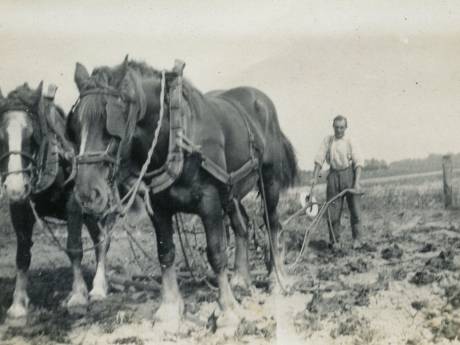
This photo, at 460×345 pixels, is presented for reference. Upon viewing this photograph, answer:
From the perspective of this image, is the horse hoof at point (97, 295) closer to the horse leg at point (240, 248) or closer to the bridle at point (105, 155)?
the horse leg at point (240, 248)

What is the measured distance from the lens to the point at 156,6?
3.82 metres

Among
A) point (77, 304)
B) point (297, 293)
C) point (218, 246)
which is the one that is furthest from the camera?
point (297, 293)

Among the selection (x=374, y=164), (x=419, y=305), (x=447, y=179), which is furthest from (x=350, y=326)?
(x=447, y=179)

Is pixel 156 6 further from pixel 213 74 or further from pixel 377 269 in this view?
pixel 377 269

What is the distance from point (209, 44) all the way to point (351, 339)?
2.15 m

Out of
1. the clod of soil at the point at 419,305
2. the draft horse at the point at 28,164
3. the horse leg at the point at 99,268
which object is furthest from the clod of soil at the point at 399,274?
the draft horse at the point at 28,164

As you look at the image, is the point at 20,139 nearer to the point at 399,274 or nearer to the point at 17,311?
the point at 17,311

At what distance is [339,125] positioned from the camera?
14.0 ft

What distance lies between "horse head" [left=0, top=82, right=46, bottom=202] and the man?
2.06 m

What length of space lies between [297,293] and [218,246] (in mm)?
833

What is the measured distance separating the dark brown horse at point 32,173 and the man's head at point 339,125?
2.00 metres

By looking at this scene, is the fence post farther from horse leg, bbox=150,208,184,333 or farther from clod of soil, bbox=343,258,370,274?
horse leg, bbox=150,208,184,333

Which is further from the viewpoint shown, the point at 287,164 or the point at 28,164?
the point at 287,164

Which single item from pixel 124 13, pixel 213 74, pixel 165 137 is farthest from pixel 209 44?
pixel 165 137
